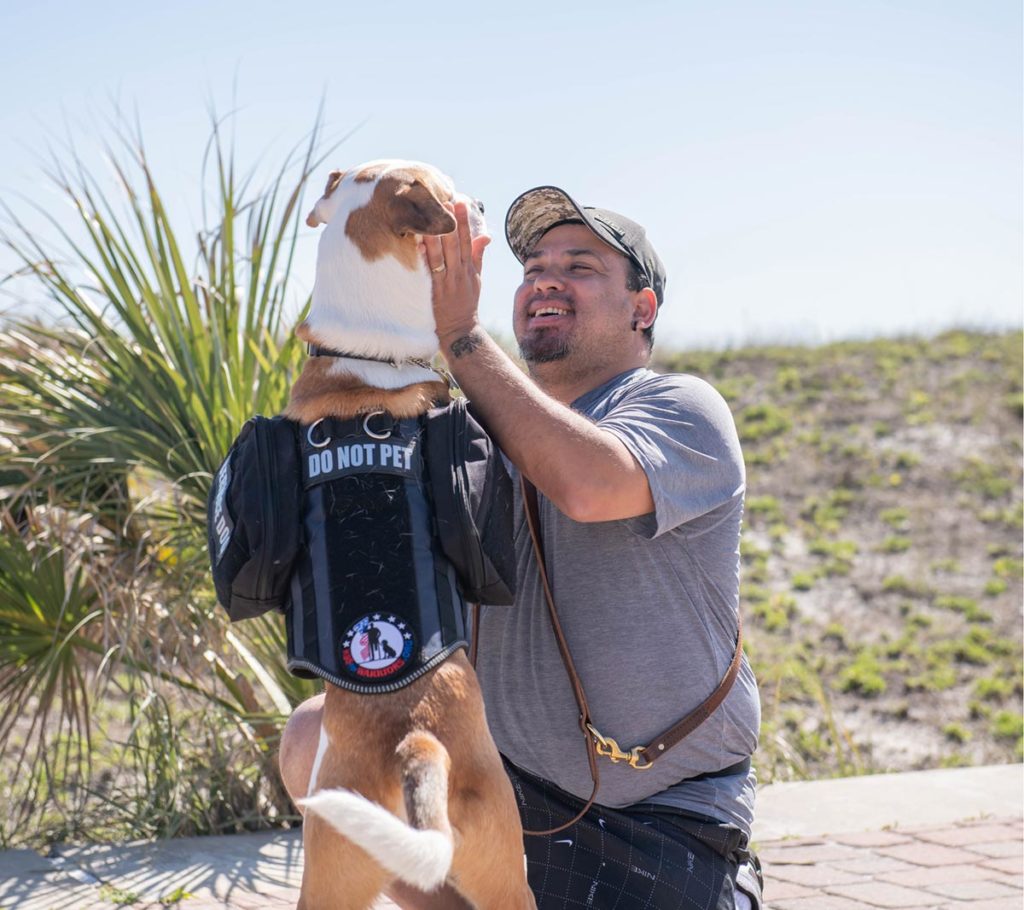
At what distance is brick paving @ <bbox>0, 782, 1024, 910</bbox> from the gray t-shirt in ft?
3.91

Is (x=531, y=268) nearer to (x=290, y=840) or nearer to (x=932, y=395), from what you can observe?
(x=290, y=840)

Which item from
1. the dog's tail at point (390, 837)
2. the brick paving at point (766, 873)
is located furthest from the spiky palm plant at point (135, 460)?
the dog's tail at point (390, 837)

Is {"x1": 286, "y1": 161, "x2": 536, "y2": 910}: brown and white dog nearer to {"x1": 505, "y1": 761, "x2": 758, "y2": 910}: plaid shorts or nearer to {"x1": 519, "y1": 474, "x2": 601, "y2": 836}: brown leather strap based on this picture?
{"x1": 519, "y1": 474, "x2": 601, "y2": 836}: brown leather strap

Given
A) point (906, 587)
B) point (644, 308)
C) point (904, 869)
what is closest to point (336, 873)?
point (644, 308)

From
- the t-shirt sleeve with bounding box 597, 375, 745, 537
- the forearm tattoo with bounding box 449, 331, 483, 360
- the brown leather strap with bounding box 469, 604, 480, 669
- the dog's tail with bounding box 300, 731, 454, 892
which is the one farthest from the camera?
the brown leather strap with bounding box 469, 604, 480, 669

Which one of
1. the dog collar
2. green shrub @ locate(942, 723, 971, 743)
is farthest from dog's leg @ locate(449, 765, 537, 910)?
green shrub @ locate(942, 723, 971, 743)

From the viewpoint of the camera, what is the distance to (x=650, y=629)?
2.88 metres

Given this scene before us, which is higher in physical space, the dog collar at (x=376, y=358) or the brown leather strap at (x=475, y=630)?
the dog collar at (x=376, y=358)

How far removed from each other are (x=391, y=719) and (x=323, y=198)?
1.21m

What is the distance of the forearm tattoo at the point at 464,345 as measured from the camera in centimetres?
266

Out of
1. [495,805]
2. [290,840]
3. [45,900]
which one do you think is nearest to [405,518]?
[495,805]

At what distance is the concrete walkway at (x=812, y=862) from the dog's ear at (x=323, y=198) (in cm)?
213

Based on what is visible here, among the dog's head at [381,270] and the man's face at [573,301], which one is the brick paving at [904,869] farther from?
the dog's head at [381,270]

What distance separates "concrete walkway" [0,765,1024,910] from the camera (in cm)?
387
